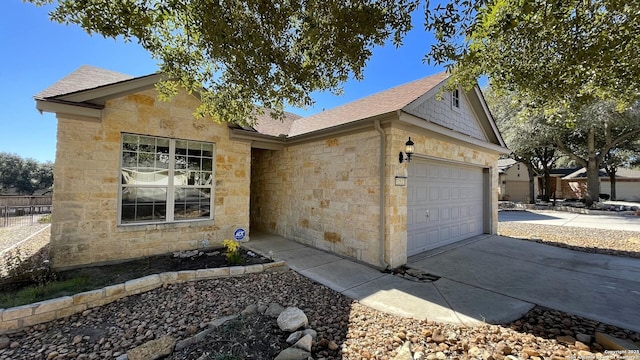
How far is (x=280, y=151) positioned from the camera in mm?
8492

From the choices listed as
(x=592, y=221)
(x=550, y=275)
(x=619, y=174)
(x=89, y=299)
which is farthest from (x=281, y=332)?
(x=619, y=174)

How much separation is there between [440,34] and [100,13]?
492 cm

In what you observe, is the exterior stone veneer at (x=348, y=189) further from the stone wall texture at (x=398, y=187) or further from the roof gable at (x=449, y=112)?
the roof gable at (x=449, y=112)

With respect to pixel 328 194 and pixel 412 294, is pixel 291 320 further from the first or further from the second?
pixel 328 194

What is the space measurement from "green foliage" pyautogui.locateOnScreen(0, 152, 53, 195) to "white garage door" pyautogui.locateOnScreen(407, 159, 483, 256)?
47.8m

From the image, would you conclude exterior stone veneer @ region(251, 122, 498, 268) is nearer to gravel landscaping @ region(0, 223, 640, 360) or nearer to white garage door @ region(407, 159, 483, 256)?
white garage door @ region(407, 159, 483, 256)

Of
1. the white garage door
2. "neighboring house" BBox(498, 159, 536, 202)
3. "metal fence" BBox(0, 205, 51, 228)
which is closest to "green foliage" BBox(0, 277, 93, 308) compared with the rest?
the white garage door

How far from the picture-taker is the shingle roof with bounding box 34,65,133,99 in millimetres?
5144

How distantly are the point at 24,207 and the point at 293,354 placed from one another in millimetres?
18138

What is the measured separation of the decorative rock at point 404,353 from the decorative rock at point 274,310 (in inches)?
63.2

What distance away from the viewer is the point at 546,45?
4324 millimetres

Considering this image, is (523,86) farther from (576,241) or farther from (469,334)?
(576,241)

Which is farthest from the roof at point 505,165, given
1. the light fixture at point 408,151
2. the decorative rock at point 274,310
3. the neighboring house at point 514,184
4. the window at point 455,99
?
the decorative rock at point 274,310

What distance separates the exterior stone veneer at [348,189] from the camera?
213 inches
